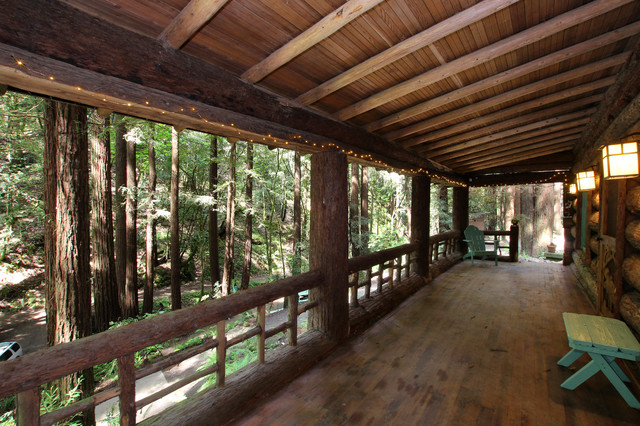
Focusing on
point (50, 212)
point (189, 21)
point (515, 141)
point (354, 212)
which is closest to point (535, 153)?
point (515, 141)

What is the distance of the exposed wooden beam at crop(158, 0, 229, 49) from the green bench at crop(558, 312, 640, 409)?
3.37 meters

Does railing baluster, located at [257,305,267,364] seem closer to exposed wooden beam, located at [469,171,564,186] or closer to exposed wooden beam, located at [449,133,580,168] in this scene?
exposed wooden beam, located at [449,133,580,168]

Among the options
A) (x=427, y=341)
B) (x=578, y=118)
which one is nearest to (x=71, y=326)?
(x=427, y=341)

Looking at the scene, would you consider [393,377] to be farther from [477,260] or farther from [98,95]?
[477,260]

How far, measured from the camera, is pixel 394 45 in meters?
2.06

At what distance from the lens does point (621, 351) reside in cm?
211

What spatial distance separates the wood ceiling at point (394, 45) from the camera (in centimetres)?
163

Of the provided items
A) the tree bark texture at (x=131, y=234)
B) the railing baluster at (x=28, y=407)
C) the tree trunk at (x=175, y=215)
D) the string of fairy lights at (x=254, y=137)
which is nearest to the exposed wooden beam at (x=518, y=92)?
the string of fairy lights at (x=254, y=137)

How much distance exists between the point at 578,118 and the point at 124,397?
632cm

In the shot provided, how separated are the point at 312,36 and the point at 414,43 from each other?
728 mm

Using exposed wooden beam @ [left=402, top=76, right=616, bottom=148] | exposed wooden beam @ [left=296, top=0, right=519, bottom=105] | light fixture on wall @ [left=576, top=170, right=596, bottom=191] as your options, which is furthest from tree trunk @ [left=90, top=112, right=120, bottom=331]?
light fixture on wall @ [left=576, top=170, right=596, bottom=191]

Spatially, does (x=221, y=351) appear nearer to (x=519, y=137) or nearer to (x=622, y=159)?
(x=622, y=159)

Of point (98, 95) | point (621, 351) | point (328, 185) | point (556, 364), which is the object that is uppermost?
point (98, 95)

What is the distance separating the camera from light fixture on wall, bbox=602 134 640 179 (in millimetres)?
2422
